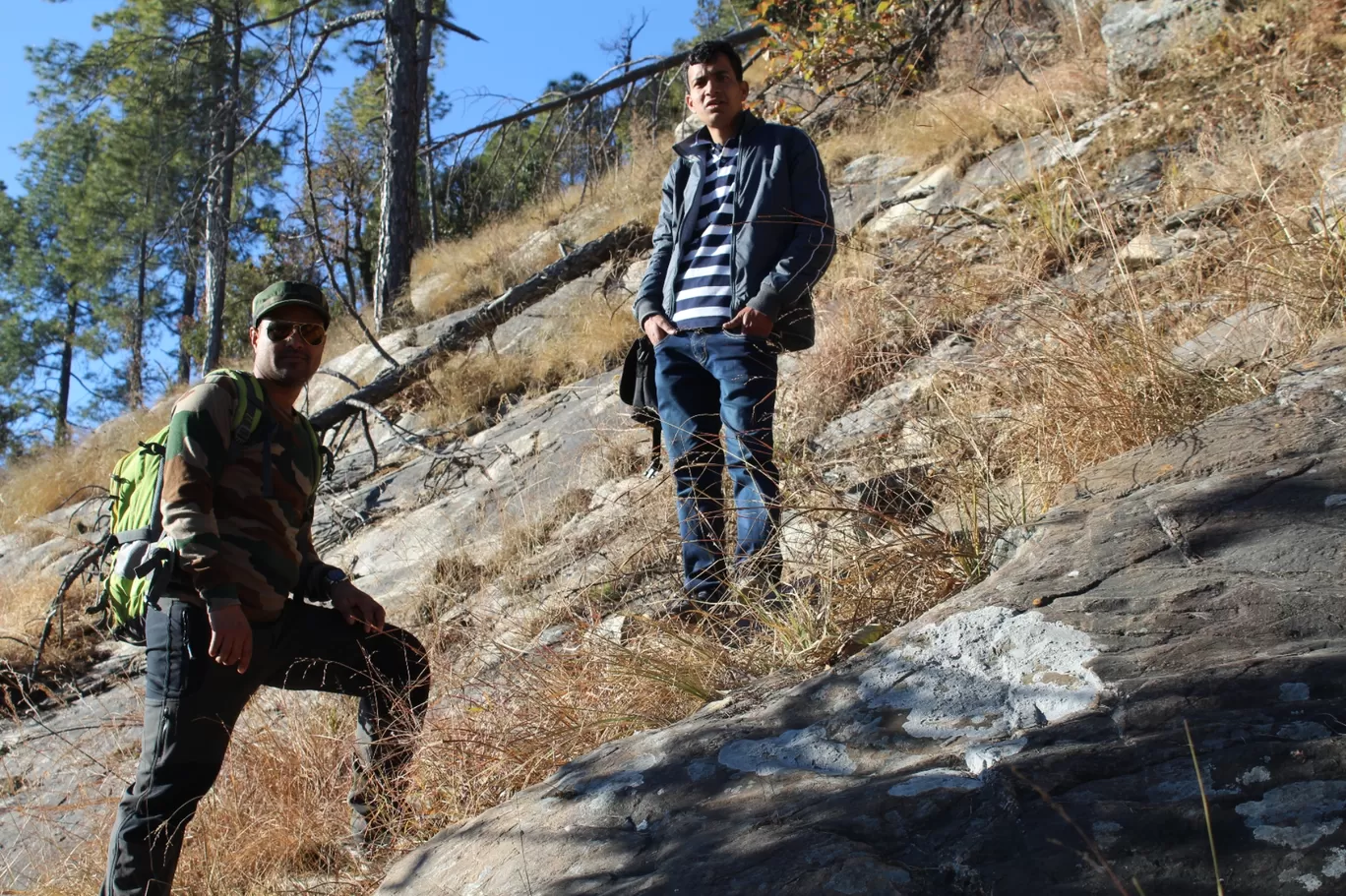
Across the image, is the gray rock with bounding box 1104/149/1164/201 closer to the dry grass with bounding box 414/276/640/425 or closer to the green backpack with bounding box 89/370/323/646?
the dry grass with bounding box 414/276/640/425

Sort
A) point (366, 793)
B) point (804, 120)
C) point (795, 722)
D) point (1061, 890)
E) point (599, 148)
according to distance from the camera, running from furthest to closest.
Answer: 1. point (804, 120)
2. point (599, 148)
3. point (366, 793)
4. point (795, 722)
5. point (1061, 890)

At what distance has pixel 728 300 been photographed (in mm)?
3613

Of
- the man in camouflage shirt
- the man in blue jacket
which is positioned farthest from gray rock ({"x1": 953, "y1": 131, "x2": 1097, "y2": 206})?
the man in camouflage shirt

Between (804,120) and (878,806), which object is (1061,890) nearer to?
(878,806)

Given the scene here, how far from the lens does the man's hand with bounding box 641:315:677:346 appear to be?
367 centimetres

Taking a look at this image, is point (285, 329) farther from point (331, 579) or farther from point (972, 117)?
point (972, 117)

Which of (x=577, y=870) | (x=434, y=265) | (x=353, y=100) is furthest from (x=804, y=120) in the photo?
(x=353, y=100)

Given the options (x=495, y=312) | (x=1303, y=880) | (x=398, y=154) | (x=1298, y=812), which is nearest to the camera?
(x=1303, y=880)

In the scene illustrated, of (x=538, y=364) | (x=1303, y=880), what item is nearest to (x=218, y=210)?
(x=538, y=364)

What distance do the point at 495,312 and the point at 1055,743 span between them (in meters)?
6.71

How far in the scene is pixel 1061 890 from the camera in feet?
4.93

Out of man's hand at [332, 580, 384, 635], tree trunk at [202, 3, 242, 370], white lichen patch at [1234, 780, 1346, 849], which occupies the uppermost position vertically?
tree trunk at [202, 3, 242, 370]

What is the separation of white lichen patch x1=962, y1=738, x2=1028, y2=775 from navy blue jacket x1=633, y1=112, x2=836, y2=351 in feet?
5.96

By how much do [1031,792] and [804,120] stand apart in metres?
9.06
